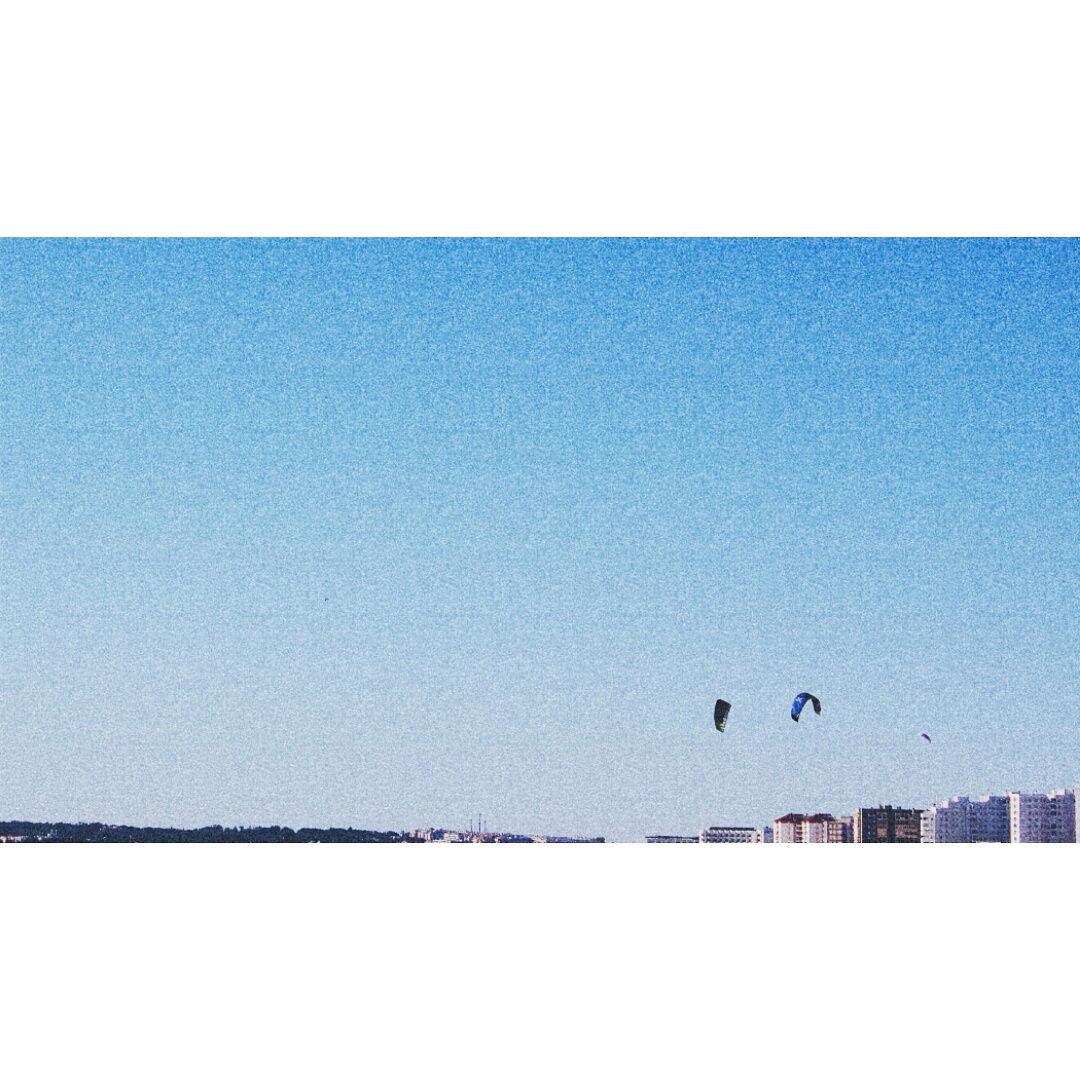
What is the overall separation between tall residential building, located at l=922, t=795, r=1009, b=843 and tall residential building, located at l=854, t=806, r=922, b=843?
2.01 m

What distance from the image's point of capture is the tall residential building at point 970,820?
37688 millimetres

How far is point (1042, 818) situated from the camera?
Result: 37688 mm

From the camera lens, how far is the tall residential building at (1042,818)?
37125 mm

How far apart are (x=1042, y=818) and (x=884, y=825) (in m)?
5.88

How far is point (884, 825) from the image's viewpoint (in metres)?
34.6

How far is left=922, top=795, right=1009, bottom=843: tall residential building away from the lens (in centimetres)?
3769

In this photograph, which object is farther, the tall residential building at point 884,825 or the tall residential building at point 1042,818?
the tall residential building at point 1042,818

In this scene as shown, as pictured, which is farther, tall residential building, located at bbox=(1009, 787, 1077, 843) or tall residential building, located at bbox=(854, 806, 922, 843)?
tall residential building, located at bbox=(1009, 787, 1077, 843)

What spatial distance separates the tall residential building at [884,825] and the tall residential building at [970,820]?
2.01m

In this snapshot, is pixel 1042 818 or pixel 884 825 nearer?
pixel 884 825

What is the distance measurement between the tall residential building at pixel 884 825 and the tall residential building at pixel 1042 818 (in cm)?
375
